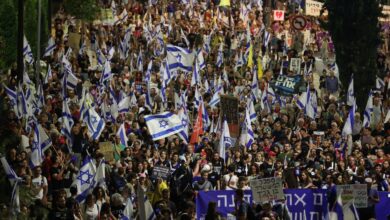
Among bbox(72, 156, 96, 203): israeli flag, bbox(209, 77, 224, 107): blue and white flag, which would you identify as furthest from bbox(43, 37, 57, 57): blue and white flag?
bbox(72, 156, 96, 203): israeli flag

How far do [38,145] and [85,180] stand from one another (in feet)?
7.94

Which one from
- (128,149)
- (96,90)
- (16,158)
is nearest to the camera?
(16,158)

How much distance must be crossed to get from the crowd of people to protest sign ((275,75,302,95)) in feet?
1.33

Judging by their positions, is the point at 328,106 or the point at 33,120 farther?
the point at 328,106

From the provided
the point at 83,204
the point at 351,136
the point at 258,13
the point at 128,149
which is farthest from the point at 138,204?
the point at 258,13

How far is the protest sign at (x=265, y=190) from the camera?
2250 cm

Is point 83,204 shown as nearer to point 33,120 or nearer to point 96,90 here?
point 33,120

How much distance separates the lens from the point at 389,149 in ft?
99.2

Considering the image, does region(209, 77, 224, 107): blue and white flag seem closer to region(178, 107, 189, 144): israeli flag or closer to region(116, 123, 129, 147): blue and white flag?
region(178, 107, 189, 144): israeli flag

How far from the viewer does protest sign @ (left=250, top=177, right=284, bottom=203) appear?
2250cm

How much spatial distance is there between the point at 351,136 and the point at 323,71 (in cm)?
1340

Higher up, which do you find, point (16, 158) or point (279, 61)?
point (16, 158)

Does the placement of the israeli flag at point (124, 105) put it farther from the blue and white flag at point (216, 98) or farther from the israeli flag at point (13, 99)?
the israeli flag at point (13, 99)

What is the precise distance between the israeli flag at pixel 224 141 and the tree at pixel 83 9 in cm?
2229
